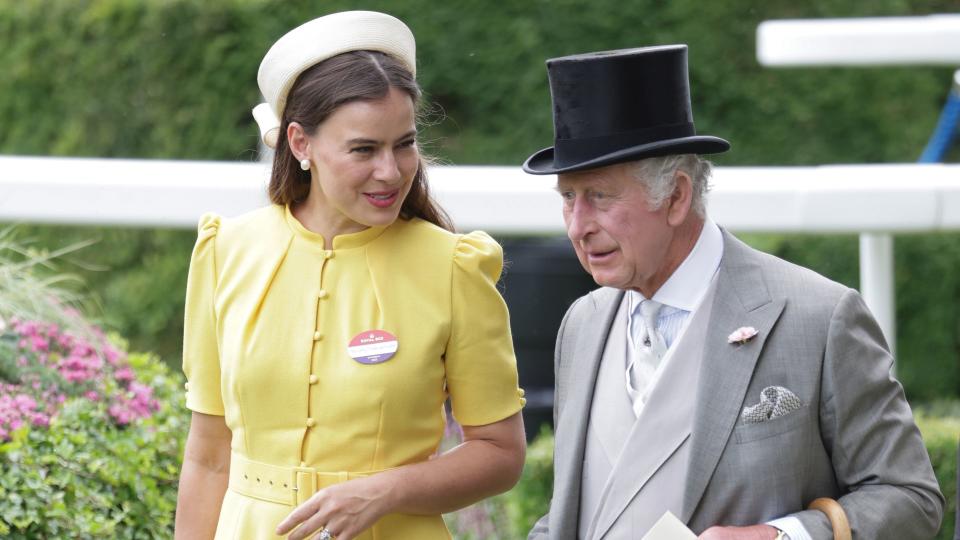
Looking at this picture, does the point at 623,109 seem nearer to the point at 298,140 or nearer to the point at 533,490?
the point at 298,140

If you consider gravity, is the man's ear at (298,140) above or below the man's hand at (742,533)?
above

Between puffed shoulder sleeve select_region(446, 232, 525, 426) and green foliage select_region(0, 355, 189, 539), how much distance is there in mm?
1385

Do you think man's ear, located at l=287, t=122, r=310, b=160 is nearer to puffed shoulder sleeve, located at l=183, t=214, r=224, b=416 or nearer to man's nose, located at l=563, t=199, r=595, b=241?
puffed shoulder sleeve, located at l=183, t=214, r=224, b=416

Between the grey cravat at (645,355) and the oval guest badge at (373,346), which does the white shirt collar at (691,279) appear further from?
the oval guest badge at (373,346)

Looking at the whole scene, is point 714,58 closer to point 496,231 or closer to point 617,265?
point 496,231

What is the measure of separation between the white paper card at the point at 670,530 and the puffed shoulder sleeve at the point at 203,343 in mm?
958

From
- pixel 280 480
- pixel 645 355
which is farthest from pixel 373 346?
pixel 645 355

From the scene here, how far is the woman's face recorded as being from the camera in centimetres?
273

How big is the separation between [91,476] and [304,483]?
1.38m

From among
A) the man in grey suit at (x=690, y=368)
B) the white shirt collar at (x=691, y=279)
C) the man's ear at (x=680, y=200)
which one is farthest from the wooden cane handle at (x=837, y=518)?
the man's ear at (x=680, y=200)

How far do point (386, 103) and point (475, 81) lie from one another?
6900mm

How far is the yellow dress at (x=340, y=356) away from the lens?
2.78 meters

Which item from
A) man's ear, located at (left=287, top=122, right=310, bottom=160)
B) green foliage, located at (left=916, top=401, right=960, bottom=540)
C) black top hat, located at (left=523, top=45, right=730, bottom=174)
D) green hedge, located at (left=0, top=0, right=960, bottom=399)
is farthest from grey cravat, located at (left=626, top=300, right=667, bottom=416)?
green hedge, located at (left=0, top=0, right=960, bottom=399)

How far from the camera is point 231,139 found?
9305mm
